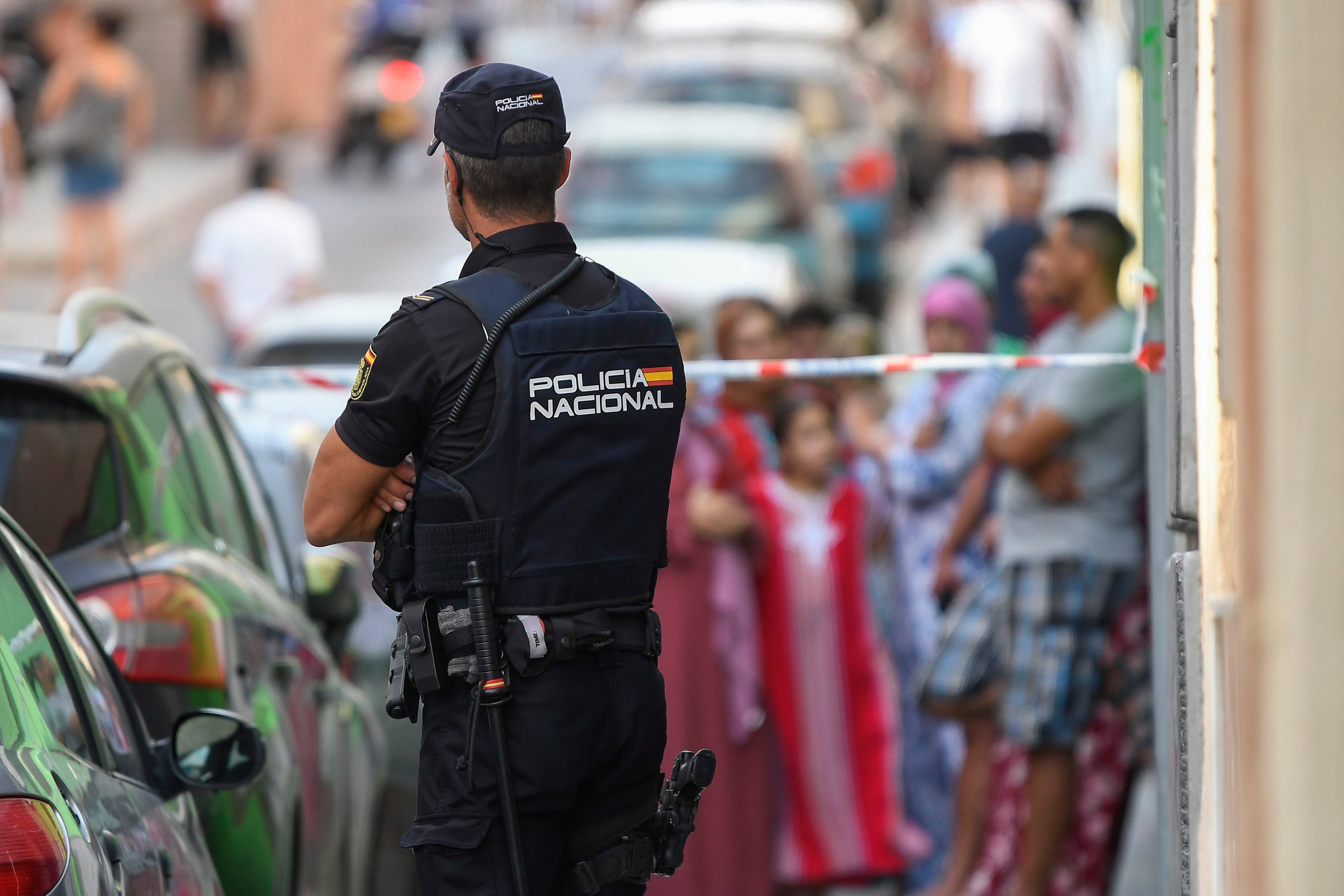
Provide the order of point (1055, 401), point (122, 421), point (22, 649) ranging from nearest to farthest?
point (22, 649), point (122, 421), point (1055, 401)

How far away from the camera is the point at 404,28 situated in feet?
81.0

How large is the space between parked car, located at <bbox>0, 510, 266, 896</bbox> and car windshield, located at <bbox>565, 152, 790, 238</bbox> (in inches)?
346

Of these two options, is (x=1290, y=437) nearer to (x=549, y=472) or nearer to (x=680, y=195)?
(x=549, y=472)

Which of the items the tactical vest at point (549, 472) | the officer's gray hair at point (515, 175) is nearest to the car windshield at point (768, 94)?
the officer's gray hair at point (515, 175)

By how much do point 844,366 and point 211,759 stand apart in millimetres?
2889

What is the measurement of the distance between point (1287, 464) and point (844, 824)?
499 centimetres

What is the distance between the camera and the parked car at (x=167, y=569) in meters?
4.39

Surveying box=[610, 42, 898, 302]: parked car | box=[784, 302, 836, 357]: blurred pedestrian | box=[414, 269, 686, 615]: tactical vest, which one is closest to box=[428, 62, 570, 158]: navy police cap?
box=[414, 269, 686, 615]: tactical vest

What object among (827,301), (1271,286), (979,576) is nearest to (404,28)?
(827,301)

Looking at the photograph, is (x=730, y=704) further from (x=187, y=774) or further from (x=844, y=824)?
(x=187, y=774)

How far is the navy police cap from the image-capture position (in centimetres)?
355

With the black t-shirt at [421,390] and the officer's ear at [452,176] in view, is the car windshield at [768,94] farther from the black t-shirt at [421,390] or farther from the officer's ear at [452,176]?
the black t-shirt at [421,390]

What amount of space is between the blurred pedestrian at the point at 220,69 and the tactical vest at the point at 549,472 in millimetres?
19612

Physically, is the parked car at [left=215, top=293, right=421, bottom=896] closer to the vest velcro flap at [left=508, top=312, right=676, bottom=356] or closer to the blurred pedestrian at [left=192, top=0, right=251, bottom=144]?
the vest velcro flap at [left=508, top=312, right=676, bottom=356]
